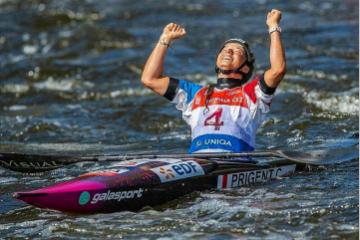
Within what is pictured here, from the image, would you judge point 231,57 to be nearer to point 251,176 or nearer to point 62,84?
point 251,176

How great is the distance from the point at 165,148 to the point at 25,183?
2.58 meters

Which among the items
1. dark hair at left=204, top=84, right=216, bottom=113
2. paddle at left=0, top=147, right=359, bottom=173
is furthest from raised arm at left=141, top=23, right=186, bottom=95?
paddle at left=0, top=147, right=359, bottom=173

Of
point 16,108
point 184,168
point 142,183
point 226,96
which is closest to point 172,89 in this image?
point 226,96

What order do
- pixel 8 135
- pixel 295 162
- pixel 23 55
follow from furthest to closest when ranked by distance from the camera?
1. pixel 23 55
2. pixel 8 135
3. pixel 295 162

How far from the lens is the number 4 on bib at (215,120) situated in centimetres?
921

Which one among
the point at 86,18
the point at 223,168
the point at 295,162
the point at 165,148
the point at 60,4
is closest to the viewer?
the point at 223,168

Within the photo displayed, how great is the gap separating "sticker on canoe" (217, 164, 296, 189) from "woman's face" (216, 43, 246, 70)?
108 centimetres

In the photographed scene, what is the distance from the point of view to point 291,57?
17375 millimetres

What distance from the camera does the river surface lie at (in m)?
7.56

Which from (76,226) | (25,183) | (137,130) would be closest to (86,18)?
(137,130)

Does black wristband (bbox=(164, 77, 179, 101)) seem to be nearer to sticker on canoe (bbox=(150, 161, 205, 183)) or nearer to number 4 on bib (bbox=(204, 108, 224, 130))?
number 4 on bib (bbox=(204, 108, 224, 130))

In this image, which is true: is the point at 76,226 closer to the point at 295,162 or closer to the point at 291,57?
the point at 295,162

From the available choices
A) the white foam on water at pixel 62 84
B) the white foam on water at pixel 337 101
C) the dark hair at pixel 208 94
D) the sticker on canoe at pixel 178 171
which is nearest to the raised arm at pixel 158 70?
the dark hair at pixel 208 94

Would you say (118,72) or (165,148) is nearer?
(165,148)
